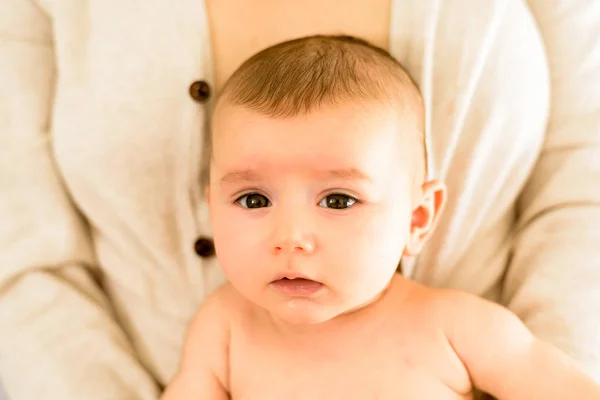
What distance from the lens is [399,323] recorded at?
826mm

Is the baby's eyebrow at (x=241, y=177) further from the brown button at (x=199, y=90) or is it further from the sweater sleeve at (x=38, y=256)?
the sweater sleeve at (x=38, y=256)

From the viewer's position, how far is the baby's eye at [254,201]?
772 millimetres

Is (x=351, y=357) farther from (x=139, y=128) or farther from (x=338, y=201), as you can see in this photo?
(x=139, y=128)

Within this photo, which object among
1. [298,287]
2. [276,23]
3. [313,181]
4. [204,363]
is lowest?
[204,363]

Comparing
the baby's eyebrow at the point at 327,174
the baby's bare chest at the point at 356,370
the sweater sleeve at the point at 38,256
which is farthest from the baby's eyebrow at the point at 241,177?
the sweater sleeve at the point at 38,256

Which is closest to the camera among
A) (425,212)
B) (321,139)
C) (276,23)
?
(321,139)

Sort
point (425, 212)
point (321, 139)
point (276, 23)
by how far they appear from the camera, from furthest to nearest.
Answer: point (276, 23) → point (425, 212) → point (321, 139)

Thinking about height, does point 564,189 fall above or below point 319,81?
below

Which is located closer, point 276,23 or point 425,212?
point 425,212

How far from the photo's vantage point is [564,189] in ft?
3.03

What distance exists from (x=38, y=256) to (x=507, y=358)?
0.68m

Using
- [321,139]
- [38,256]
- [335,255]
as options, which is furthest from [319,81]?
[38,256]

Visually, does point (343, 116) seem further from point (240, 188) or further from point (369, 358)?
point (369, 358)

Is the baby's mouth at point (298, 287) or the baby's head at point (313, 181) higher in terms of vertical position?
the baby's head at point (313, 181)
